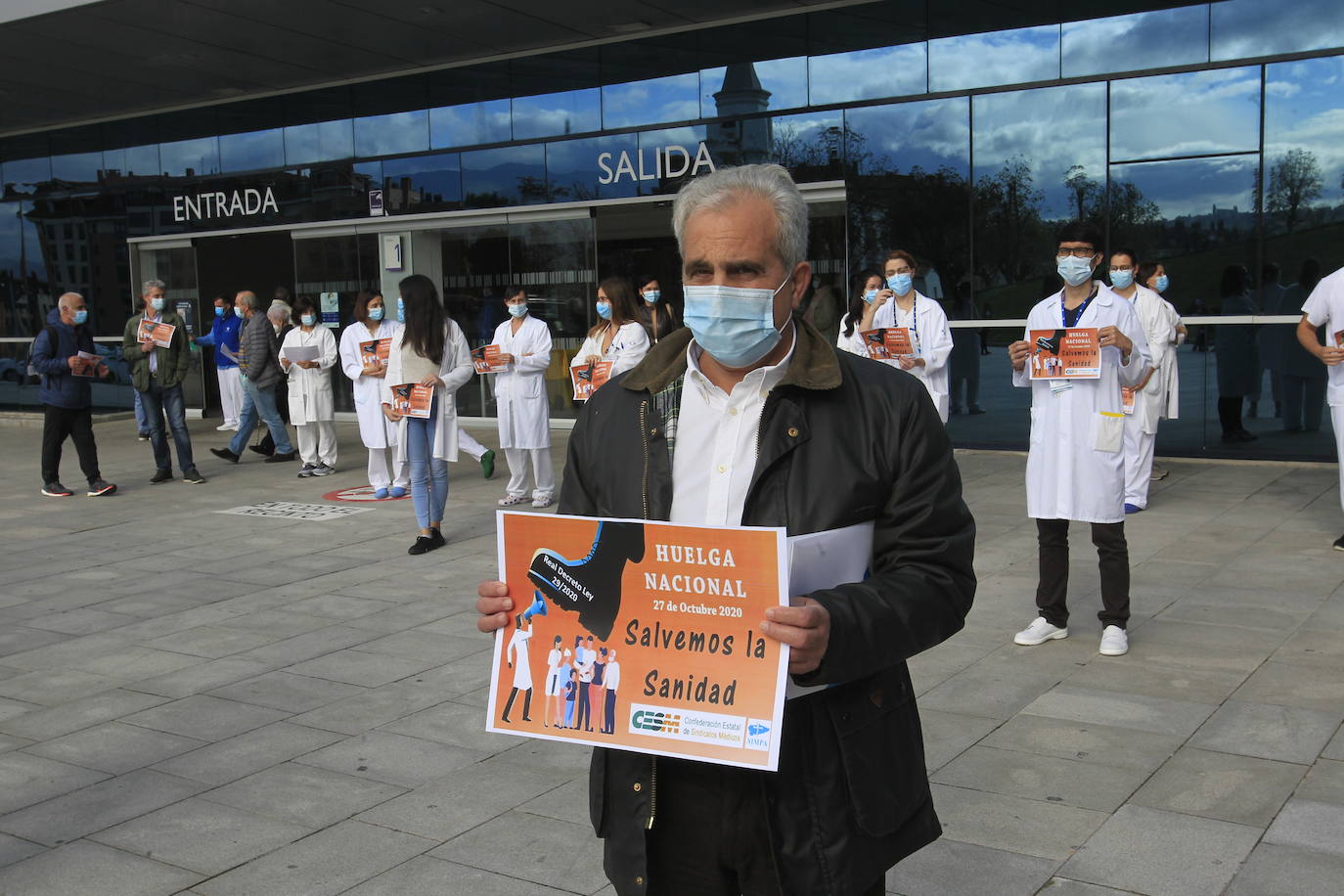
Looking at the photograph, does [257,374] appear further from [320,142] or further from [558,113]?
[320,142]

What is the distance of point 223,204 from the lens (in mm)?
20484

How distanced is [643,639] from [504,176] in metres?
15.9

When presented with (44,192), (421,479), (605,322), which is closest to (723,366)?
(421,479)

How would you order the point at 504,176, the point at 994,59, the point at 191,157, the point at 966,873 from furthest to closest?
the point at 191,157, the point at 504,176, the point at 994,59, the point at 966,873

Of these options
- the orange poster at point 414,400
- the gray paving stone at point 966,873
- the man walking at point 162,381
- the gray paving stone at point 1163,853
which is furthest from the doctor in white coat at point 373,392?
the gray paving stone at point 1163,853

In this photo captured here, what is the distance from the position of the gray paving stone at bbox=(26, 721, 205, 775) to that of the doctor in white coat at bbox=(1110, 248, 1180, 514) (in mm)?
7324

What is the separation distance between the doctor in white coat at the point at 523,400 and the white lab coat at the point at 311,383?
122 inches

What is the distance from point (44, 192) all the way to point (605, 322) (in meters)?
15.9

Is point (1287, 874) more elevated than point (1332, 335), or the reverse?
point (1332, 335)

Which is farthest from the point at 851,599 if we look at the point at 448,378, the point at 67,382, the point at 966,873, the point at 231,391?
the point at 231,391

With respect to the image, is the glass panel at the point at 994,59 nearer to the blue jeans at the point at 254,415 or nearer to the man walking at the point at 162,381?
the blue jeans at the point at 254,415

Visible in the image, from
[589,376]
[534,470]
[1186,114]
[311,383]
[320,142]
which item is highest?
Result: [320,142]

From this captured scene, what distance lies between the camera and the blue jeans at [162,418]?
13633 millimetres

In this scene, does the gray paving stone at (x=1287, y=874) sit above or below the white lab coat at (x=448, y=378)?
below
